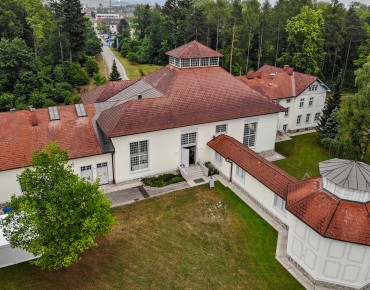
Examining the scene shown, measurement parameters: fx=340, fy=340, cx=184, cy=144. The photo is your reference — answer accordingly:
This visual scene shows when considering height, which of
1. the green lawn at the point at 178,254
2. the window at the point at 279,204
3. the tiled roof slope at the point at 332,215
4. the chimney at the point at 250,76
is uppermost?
the chimney at the point at 250,76

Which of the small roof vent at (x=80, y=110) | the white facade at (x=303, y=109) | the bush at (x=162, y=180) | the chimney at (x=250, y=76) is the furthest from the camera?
the chimney at (x=250, y=76)

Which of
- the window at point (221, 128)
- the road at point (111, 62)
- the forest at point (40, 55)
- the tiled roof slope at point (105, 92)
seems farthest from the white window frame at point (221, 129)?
the road at point (111, 62)

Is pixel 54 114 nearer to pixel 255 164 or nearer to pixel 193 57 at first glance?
pixel 193 57

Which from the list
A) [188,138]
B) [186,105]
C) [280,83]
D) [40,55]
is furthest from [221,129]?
[40,55]

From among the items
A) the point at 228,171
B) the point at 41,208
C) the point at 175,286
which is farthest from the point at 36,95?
the point at 175,286

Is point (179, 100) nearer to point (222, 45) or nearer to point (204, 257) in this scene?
point (204, 257)

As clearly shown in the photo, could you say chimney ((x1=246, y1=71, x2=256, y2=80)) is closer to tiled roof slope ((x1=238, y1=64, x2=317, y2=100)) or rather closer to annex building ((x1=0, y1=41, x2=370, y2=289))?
tiled roof slope ((x1=238, y1=64, x2=317, y2=100))

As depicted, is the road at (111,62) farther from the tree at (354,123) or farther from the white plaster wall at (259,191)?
the tree at (354,123)
